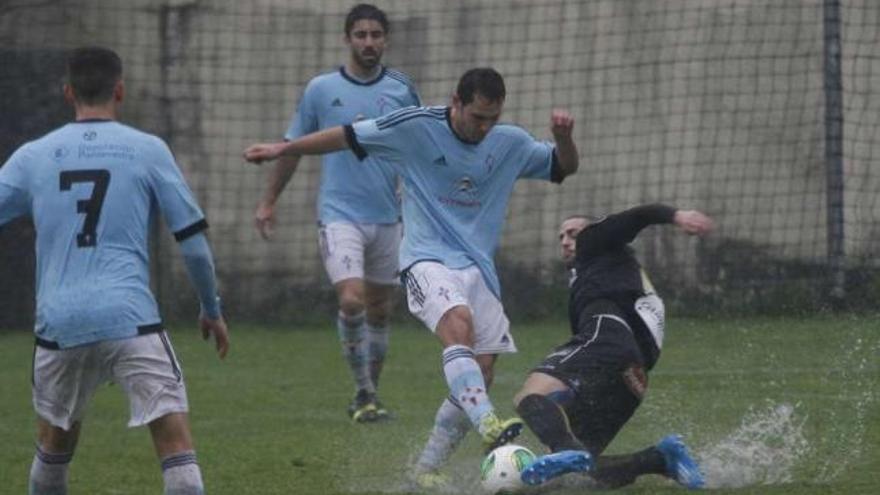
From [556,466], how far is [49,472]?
5.90 ft

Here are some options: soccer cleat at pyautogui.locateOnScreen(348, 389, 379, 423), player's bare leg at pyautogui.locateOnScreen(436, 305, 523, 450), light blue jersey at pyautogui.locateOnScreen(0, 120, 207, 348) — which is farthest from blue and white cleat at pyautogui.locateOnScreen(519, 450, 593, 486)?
soccer cleat at pyautogui.locateOnScreen(348, 389, 379, 423)

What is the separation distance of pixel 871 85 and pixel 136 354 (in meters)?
9.91

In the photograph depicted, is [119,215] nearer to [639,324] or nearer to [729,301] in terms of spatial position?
[639,324]

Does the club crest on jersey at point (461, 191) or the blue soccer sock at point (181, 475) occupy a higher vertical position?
the club crest on jersey at point (461, 191)

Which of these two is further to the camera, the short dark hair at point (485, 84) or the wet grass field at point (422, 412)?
the wet grass field at point (422, 412)

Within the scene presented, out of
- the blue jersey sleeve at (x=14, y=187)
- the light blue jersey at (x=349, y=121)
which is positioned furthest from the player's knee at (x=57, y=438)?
the light blue jersey at (x=349, y=121)

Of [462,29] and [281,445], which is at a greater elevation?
[462,29]

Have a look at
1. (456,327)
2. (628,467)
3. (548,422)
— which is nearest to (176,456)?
(548,422)

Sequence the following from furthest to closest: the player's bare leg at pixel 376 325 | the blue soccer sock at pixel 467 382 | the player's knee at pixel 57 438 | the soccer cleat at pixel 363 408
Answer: the player's bare leg at pixel 376 325 < the soccer cleat at pixel 363 408 < the blue soccer sock at pixel 467 382 < the player's knee at pixel 57 438

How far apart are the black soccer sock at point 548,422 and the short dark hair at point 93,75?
7.19ft

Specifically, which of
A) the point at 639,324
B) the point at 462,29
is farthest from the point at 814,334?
the point at 639,324

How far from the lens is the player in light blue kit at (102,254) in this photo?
661cm

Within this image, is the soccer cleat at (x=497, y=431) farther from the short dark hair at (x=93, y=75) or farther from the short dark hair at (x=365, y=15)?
the short dark hair at (x=365, y=15)

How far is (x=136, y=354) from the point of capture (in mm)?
6633
